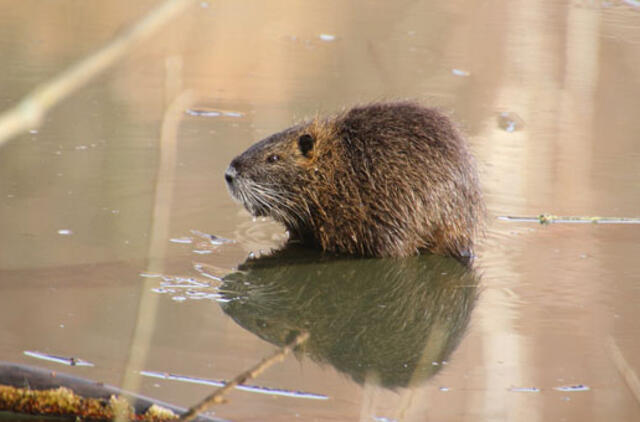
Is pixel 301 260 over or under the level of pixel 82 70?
under

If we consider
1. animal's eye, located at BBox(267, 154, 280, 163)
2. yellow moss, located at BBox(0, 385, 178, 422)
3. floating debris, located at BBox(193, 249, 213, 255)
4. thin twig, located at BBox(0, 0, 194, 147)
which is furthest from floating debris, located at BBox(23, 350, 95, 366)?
thin twig, located at BBox(0, 0, 194, 147)

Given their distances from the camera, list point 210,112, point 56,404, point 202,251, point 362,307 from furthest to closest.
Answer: point 210,112 < point 202,251 < point 362,307 < point 56,404

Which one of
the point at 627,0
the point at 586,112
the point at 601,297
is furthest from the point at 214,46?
the point at 627,0

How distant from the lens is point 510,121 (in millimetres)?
6055

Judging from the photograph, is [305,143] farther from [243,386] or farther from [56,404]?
[56,404]

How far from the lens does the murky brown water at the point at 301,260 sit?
8.13 feet

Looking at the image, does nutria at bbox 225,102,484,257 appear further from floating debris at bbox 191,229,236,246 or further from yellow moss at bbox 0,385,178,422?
yellow moss at bbox 0,385,178,422

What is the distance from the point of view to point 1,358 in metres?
2.54

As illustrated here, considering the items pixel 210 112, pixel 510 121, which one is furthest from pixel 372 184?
pixel 510 121

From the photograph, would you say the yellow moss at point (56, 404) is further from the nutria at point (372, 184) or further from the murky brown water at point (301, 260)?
the nutria at point (372, 184)

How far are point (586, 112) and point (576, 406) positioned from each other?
14.1ft

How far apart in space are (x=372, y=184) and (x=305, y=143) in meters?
0.33

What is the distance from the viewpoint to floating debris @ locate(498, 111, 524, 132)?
5898mm

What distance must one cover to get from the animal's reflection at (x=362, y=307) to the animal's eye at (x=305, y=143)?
1.28 ft
